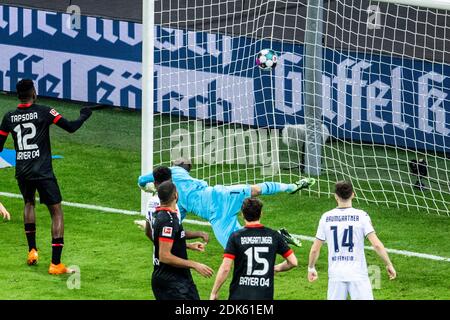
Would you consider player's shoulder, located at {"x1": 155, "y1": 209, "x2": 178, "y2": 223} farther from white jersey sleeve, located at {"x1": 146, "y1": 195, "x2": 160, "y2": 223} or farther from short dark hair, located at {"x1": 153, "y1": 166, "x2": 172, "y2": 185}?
short dark hair, located at {"x1": 153, "y1": 166, "x2": 172, "y2": 185}

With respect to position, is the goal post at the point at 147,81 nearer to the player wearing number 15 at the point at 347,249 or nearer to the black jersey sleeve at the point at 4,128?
the black jersey sleeve at the point at 4,128

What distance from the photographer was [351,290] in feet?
42.2

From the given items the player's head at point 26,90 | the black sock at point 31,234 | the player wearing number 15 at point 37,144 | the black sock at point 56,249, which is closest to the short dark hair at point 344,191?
the player wearing number 15 at point 37,144

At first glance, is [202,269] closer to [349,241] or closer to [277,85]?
[349,241]

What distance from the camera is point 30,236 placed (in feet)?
51.5

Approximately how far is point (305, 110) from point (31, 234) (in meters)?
5.99

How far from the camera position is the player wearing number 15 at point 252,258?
1214 cm

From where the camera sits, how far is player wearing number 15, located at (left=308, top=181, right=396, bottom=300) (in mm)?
12836

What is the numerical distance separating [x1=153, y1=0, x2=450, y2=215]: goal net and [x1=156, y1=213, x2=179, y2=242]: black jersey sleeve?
6836mm

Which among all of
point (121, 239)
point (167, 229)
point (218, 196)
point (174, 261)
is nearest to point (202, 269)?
point (174, 261)

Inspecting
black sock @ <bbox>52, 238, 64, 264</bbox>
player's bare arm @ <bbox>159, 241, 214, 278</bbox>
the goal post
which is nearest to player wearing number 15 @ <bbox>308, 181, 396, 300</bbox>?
player's bare arm @ <bbox>159, 241, 214, 278</bbox>

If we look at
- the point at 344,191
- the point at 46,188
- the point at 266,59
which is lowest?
the point at 344,191
